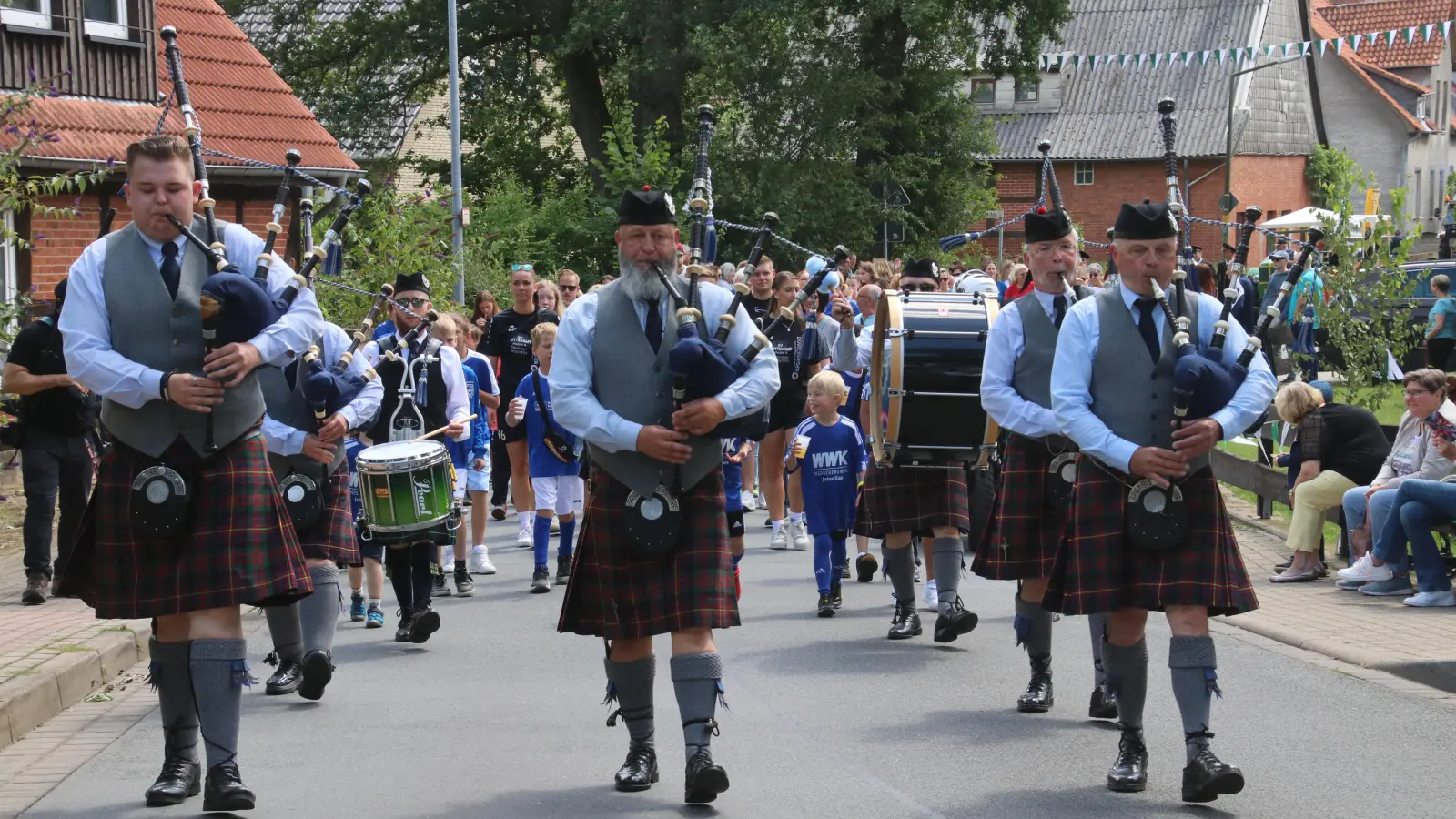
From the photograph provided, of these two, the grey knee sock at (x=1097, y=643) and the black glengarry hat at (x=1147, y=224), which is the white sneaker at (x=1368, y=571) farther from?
the black glengarry hat at (x=1147, y=224)

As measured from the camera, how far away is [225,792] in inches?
223

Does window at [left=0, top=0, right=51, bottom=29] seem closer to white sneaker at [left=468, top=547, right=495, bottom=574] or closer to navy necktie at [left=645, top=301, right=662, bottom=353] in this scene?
white sneaker at [left=468, top=547, right=495, bottom=574]

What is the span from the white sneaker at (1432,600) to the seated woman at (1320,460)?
1169mm

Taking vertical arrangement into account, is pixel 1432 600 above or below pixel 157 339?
below

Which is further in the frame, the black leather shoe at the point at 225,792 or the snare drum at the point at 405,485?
the snare drum at the point at 405,485

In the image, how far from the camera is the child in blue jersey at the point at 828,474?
10.4 m

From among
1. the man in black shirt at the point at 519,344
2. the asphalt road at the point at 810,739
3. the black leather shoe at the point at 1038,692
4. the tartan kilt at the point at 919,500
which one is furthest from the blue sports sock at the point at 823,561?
the man in black shirt at the point at 519,344

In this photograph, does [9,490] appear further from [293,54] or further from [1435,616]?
[293,54]

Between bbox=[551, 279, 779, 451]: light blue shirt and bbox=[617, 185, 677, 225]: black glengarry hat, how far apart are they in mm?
215

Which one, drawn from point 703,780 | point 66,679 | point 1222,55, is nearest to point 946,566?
point 703,780

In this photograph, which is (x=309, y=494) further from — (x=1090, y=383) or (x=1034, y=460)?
(x=1090, y=383)

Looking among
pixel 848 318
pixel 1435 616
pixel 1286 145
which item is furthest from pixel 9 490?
pixel 1286 145

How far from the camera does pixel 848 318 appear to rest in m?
11.4

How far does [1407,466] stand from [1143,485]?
18.4ft
